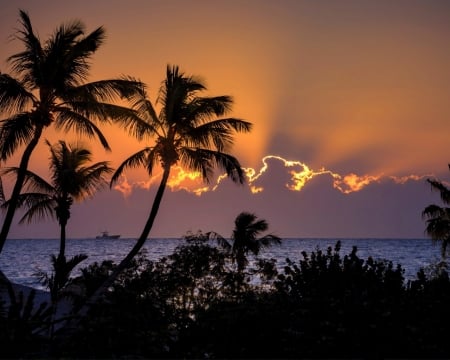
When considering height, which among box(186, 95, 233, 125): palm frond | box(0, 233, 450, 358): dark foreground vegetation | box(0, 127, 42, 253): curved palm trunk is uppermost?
box(186, 95, 233, 125): palm frond

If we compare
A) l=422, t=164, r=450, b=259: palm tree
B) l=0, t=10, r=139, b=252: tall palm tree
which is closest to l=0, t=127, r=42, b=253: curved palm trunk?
l=0, t=10, r=139, b=252: tall palm tree

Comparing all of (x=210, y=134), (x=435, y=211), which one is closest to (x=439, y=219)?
(x=435, y=211)

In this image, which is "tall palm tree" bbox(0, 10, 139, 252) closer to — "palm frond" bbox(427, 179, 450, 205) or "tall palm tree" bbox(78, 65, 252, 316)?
"tall palm tree" bbox(78, 65, 252, 316)

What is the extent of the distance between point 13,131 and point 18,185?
1850 mm

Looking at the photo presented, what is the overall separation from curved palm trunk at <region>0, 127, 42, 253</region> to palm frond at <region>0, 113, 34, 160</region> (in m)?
0.31

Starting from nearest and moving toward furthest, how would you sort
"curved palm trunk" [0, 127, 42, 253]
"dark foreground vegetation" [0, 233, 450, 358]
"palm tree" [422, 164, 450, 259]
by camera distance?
"dark foreground vegetation" [0, 233, 450, 358] → "curved palm trunk" [0, 127, 42, 253] → "palm tree" [422, 164, 450, 259]

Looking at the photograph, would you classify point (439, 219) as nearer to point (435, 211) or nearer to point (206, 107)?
point (435, 211)

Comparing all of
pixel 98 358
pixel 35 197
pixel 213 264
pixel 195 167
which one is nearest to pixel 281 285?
pixel 98 358

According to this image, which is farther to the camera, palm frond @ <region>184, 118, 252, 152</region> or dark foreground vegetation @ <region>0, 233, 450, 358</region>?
palm frond @ <region>184, 118, 252, 152</region>

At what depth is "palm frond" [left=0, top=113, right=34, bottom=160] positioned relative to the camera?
18.7 m

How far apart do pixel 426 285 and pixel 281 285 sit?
382cm

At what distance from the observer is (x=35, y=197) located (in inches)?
1049

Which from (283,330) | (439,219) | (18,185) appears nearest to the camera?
(283,330)

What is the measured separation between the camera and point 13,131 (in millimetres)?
18641
